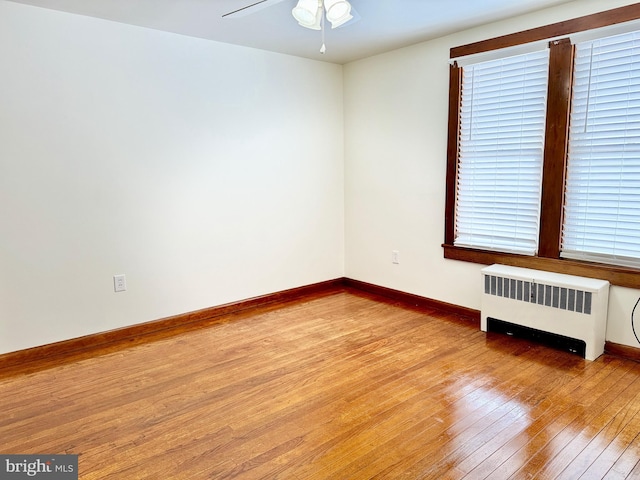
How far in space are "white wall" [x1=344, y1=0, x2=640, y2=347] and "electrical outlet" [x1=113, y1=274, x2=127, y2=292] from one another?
7.93 ft

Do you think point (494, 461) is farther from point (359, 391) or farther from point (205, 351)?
point (205, 351)

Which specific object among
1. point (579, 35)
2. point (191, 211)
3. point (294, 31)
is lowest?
point (191, 211)

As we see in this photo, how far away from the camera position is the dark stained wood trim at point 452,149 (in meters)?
3.76

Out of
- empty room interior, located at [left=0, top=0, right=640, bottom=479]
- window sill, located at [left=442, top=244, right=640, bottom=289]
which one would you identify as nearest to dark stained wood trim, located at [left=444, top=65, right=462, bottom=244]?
empty room interior, located at [left=0, top=0, right=640, bottom=479]

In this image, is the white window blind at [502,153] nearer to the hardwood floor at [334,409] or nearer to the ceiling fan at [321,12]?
the hardwood floor at [334,409]

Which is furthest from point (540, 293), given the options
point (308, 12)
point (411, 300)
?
point (308, 12)

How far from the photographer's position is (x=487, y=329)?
3.55 metres

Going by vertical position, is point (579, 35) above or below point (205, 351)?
above

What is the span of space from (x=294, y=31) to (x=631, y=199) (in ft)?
8.93

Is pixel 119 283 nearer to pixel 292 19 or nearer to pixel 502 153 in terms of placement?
pixel 292 19

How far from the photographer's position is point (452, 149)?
12.7 ft

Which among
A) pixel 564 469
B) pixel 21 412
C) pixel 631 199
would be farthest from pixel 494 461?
pixel 21 412

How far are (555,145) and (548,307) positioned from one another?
1168 millimetres

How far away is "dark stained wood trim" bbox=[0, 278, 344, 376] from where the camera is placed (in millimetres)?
3078
